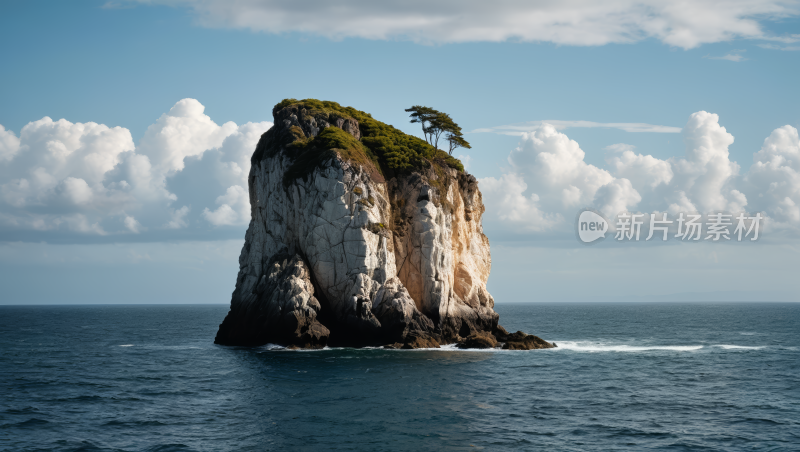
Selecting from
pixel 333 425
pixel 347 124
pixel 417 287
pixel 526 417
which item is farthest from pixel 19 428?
pixel 347 124

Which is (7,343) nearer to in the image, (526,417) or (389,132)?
(389,132)

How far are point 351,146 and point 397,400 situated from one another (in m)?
33.8

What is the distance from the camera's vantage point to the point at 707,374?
155 feet

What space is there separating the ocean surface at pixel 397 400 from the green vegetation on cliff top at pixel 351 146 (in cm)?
2014

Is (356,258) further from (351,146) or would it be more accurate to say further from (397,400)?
(397,400)

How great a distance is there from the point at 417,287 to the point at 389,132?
19767mm

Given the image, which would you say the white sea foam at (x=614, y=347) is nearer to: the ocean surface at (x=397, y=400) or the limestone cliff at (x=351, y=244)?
the ocean surface at (x=397, y=400)

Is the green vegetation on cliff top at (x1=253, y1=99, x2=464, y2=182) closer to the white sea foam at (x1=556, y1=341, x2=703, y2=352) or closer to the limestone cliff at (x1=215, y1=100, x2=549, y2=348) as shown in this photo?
the limestone cliff at (x1=215, y1=100, x2=549, y2=348)

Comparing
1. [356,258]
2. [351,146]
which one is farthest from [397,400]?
Answer: [351,146]

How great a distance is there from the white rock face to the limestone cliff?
107 mm

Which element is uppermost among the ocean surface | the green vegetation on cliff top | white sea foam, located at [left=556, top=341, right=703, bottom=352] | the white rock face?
the green vegetation on cliff top

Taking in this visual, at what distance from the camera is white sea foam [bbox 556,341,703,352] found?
6288 centimetres

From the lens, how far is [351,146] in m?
64.1

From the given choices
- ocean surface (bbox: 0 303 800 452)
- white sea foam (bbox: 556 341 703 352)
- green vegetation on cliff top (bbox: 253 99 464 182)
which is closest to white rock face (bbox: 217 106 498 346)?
green vegetation on cliff top (bbox: 253 99 464 182)
